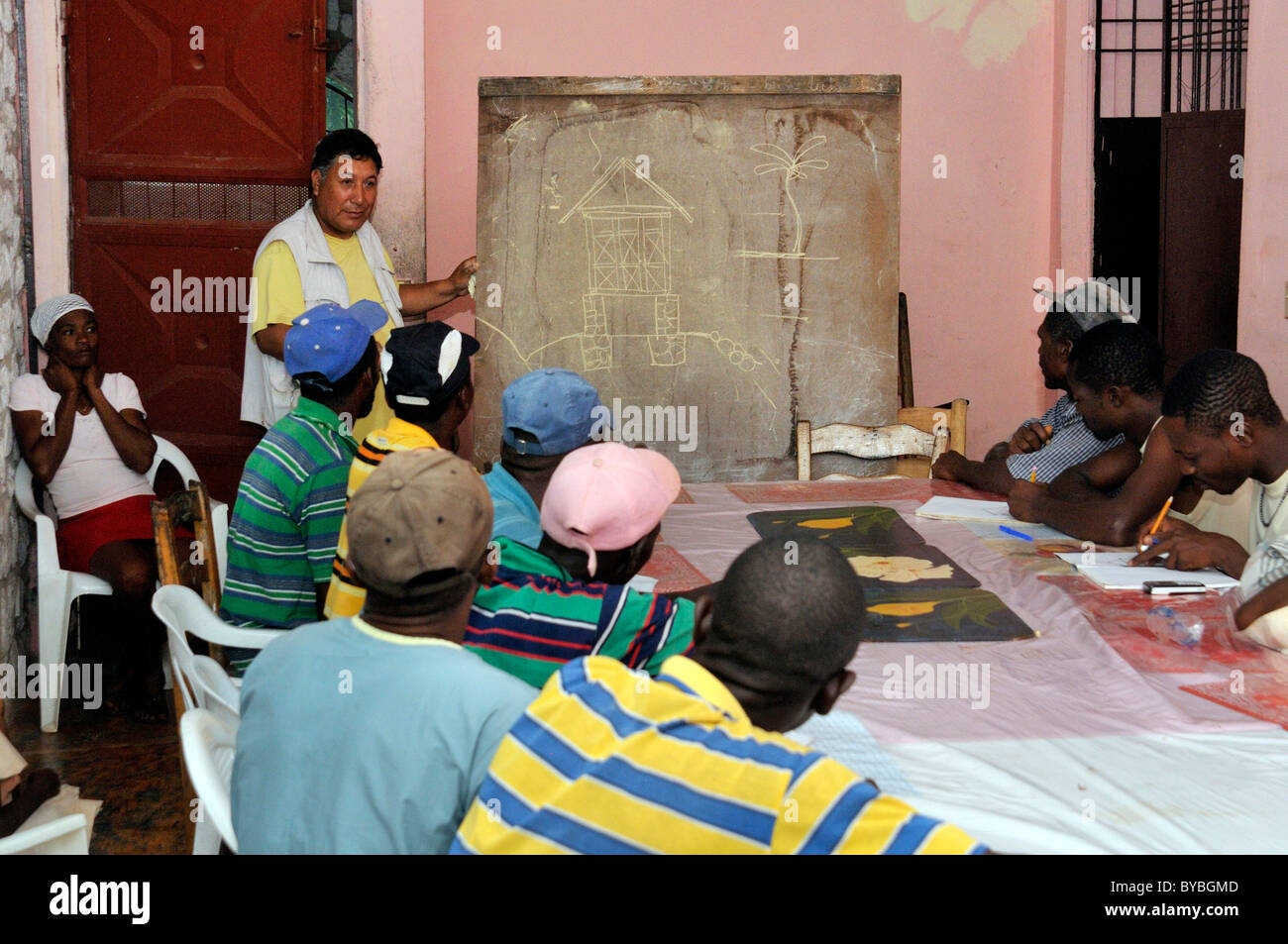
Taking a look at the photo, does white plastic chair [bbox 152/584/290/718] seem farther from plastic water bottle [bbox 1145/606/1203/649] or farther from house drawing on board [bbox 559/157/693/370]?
house drawing on board [bbox 559/157/693/370]

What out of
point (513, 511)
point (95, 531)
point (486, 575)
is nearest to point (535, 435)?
point (513, 511)

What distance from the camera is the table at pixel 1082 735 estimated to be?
1.87 meters

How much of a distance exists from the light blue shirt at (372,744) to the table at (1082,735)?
700 millimetres

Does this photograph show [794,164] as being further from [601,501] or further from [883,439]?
[601,501]

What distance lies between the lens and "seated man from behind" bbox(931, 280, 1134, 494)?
402 centimetres

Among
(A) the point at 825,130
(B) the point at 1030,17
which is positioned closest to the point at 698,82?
(A) the point at 825,130

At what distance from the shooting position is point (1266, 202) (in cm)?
429

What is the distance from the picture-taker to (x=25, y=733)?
4.21 meters

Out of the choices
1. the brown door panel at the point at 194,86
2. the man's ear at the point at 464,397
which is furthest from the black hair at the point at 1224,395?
the brown door panel at the point at 194,86

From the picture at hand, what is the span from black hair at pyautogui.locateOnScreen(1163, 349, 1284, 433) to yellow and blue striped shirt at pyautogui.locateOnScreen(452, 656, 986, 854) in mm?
1917

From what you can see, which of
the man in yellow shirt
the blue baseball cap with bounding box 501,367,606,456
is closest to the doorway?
the man in yellow shirt

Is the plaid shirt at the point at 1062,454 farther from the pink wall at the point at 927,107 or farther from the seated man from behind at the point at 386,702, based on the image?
the seated man from behind at the point at 386,702

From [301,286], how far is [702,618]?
3388mm

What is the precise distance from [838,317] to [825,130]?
0.70 meters
